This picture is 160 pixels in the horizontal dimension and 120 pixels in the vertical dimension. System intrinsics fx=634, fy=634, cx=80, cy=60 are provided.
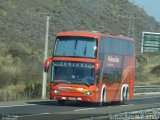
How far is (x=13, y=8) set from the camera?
79.4 meters

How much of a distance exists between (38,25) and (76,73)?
153 ft

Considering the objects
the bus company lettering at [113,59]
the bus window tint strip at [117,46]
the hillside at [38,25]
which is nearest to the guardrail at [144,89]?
the hillside at [38,25]

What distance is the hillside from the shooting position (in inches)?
1973

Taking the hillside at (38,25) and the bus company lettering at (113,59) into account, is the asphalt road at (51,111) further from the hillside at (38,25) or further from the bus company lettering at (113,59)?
the hillside at (38,25)

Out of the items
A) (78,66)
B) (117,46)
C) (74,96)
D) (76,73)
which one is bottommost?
(74,96)

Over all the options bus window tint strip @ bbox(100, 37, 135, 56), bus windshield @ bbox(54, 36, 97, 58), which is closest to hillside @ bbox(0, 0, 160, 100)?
bus window tint strip @ bbox(100, 37, 135, 56)

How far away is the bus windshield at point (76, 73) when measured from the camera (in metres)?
31.7

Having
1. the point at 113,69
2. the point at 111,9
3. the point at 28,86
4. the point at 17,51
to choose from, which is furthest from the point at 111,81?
the point at 111,9

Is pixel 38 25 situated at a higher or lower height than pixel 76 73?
higher

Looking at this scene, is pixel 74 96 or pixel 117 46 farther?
pixel 117 46

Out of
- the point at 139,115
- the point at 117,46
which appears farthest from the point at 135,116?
the point at 117,46

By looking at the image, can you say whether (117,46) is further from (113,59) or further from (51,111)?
(51,111)

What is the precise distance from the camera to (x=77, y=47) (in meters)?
31.8

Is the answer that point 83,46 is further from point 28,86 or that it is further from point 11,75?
point 11,75
